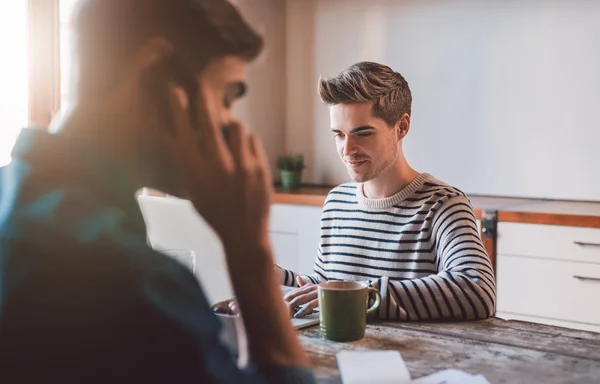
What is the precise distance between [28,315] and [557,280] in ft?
7.46

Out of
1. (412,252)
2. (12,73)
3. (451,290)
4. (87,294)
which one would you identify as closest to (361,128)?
(412,252)

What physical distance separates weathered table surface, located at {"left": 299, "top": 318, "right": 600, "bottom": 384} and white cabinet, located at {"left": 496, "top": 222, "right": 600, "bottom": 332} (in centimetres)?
134

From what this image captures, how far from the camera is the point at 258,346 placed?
672mm

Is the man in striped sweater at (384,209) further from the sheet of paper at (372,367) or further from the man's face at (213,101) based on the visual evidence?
the man's face at (213,101)

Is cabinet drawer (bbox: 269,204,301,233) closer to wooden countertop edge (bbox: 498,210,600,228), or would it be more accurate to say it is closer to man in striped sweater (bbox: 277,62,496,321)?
wooden countertop edge (bbox: 498,210,600,228)

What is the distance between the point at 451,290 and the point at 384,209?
42 cm

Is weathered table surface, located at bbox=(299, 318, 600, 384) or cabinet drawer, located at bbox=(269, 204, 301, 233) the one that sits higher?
weathered table surface, located at bbox=(299, 318, 600, 384)

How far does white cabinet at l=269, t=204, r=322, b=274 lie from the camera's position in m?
2.84

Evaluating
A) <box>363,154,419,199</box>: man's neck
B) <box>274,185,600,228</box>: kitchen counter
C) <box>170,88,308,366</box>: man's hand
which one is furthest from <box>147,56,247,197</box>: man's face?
<box>274,185,600,228</box>: kitchen counter

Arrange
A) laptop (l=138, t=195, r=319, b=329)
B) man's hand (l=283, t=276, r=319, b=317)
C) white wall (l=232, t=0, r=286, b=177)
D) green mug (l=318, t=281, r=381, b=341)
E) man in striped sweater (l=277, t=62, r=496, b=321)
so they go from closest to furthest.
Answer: laptop (l=138, t=195, r=319, b=329)
green mug (l=318, t=281, r=381, b=341)
man's hand (l=283, t=276, r=319, b=317)
man in striped sweater (l=277, t=62, r=496, b=321)
white wall (l=232, t=0, r=286, b=177)

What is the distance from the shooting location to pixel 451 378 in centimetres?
93

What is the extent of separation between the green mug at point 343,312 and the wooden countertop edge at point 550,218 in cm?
159

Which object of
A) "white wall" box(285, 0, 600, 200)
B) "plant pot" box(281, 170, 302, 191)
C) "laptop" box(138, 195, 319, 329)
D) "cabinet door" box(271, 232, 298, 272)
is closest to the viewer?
"laptop" box(138, 195, 319, 329)

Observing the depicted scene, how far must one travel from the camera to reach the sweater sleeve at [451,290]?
4.19 feet
